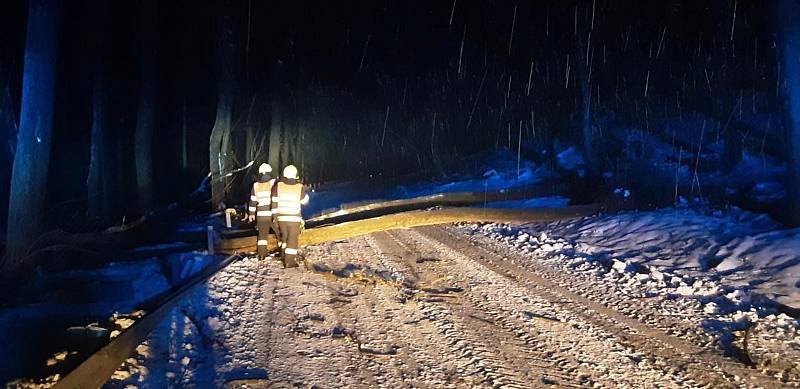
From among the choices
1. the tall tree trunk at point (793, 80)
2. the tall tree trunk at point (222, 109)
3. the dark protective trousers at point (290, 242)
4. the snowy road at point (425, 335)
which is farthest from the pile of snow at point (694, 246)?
the tall tree trunk at point (222, 109)

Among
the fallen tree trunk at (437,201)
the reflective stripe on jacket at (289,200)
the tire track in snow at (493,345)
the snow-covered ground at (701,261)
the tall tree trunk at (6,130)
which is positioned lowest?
the tire track in snow at (493,345)

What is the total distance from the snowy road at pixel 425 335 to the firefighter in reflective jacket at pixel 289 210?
37 cm

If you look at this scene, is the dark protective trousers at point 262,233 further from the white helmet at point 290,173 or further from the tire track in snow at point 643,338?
the tire track in snow at point 643,338

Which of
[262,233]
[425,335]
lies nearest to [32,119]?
[262,233]

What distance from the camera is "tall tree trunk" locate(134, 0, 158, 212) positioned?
19672 millimetres

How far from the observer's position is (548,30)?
24422 mm

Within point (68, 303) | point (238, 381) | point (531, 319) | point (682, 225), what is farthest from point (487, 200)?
point (238, 381)

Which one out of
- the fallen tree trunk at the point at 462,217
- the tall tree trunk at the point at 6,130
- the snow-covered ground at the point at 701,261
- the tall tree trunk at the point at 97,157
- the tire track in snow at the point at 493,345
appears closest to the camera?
the tire track in snow at the point at 493,345

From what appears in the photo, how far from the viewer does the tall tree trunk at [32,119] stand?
1103 centimetres

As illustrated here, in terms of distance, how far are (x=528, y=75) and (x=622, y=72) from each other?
16.4ft

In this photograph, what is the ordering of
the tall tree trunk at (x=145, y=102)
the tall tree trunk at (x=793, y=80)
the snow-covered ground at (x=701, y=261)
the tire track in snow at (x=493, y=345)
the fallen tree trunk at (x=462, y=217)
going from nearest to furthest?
1. the tire track in snow at (x=493, y=345)
2. the snow-covered ground at (x=701, y=261)
3. the tall tree trunk at (x=793, y=80)
4. the fallen tree trunk at (x=462, y=217)
5. the tall tree trunk at (x=145, y=102)

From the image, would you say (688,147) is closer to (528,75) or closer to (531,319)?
(528,75)

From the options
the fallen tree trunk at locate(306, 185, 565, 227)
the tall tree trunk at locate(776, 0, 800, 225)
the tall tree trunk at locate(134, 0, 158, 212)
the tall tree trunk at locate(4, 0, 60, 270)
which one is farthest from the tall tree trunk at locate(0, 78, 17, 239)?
the tall tree trunk at locate(776, 0, 800, 225)

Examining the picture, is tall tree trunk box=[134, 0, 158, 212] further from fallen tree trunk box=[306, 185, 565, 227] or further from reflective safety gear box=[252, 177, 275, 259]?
reflective safety gear box=[252, 177, 275, 259]
